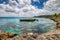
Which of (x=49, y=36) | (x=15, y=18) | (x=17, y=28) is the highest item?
(x=15, y=18)

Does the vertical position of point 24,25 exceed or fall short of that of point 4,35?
it exceeds it

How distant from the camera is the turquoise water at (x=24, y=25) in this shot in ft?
9.03

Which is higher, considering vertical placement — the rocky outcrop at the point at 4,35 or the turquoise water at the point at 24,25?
the turquoise water at the point at 24,25

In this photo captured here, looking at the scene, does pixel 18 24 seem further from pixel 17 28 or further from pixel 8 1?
pixel 8 1

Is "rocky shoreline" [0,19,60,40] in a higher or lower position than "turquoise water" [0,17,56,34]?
lower

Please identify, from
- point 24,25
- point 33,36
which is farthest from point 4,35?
point 33,36

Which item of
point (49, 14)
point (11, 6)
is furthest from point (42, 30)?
point (11, 6)

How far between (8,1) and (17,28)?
606mm

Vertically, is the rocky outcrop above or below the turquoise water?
below

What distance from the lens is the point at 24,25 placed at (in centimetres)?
279

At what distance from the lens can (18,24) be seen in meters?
2.80

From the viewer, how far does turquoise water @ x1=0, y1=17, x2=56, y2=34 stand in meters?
2.75

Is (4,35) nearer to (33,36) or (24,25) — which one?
(24,25)

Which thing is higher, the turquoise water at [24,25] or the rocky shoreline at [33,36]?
the turquoise water at [24,25]
